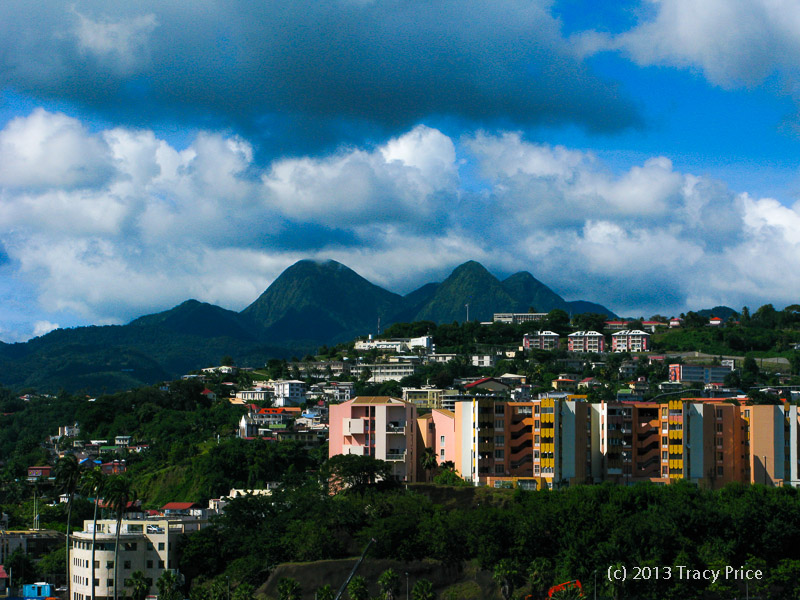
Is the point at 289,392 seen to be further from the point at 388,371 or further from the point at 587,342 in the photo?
the point at 587,342

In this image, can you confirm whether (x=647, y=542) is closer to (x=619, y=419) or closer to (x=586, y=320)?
(x=619, y=419)

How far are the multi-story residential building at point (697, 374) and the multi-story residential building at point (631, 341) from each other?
22.8m

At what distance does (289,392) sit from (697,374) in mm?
53750

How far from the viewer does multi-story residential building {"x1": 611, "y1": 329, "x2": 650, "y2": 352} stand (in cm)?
16525

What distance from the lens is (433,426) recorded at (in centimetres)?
6950

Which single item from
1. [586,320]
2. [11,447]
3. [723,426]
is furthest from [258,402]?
[723,426]

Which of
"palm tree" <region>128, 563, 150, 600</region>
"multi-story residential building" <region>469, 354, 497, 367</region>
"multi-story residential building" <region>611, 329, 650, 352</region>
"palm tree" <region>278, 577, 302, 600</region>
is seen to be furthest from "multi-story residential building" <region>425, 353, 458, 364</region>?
"palm tree" <region>278, 577, 302, 600</region>

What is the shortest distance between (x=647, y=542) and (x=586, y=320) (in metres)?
131

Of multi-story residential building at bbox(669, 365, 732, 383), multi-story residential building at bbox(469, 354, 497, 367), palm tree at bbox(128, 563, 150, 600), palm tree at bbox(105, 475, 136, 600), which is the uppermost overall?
multi-story residential building at bbox(469, 354, 497, 367)

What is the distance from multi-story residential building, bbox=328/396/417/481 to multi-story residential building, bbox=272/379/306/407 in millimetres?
74614

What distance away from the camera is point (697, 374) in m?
141

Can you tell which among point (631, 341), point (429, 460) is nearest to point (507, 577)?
point (429, 460)

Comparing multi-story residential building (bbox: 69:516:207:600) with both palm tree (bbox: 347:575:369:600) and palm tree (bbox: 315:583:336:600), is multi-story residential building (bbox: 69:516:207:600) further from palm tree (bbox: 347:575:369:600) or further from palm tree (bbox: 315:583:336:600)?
palm tree (bbox: 347:575:369:600)

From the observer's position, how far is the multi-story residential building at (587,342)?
166m
